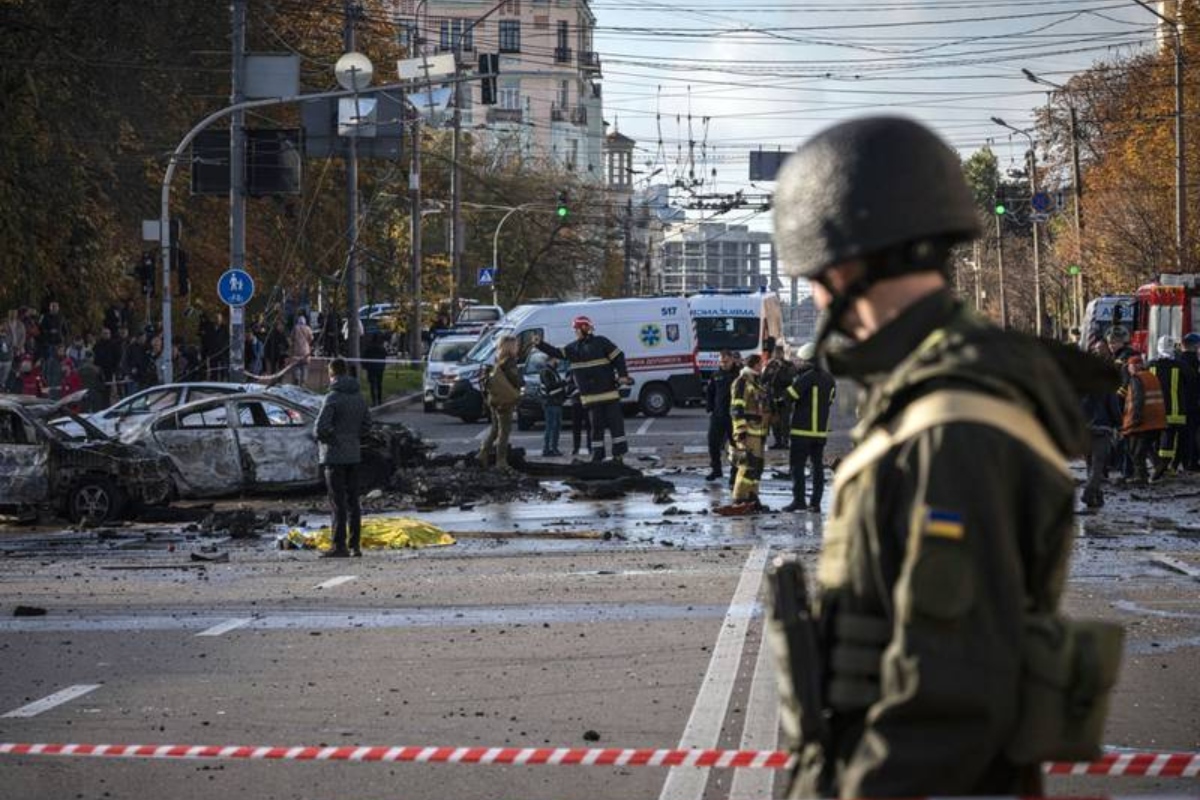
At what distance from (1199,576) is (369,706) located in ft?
26.2

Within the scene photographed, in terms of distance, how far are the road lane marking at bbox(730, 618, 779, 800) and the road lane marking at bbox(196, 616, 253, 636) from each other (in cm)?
340

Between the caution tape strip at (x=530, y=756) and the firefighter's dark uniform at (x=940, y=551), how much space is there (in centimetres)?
468

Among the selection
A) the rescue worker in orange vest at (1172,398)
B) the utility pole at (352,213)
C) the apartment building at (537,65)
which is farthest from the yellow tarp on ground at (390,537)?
the apartment building at (537,65)

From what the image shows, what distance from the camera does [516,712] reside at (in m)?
9.62

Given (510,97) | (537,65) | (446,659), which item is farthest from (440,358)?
(510,97)

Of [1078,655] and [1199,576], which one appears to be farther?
[1199,576]

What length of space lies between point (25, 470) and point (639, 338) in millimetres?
22838

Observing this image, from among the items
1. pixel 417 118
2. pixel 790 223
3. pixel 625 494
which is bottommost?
pixel 625 494

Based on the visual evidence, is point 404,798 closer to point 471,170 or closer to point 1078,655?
point 1078,655

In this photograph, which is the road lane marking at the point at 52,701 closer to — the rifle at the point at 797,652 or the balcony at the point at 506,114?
the rifle at the point at 797,652

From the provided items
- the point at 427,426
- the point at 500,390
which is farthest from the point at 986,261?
the point at 500,390

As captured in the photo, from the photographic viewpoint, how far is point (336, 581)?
1625 centimetres

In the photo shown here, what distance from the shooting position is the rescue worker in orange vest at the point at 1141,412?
82.7ft

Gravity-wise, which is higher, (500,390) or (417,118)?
(417,118)
